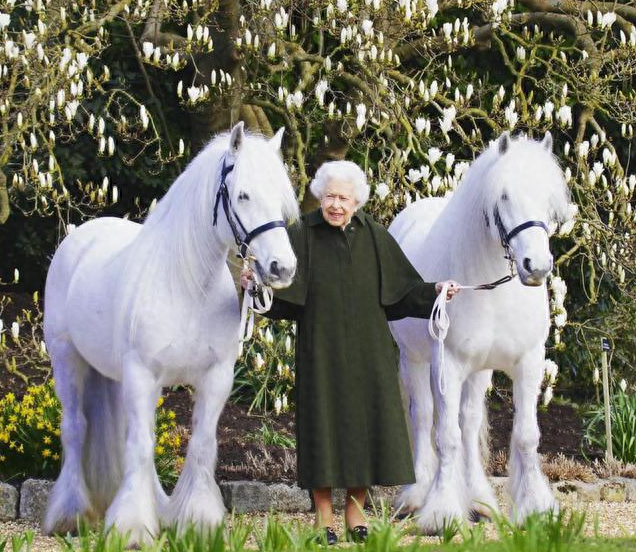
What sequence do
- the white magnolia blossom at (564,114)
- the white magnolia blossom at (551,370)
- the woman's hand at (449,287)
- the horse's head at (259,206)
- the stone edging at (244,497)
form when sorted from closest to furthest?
the horse's head at (259,206) < the woman's hand at (449,287) < the stone edging at (244,497) < the white magnolia blossom at (551,370) < the white magnolia blossom at (564,114)

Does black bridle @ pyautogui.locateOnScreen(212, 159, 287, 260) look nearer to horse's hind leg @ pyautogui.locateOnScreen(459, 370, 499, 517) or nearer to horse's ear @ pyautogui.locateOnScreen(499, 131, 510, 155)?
horse's ear @ pyautogui.locateOnScreen(499, 131, 510, 155)

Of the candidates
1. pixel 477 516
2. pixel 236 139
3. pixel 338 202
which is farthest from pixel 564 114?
pixel 236 139

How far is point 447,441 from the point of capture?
5.97 meters

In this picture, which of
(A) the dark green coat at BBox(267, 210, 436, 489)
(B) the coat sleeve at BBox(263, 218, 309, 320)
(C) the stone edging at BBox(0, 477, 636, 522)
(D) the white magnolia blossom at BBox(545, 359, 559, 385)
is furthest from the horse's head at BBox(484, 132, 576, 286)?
(D) the white magnolia blossom at BBox(545, 359, 559, 385)

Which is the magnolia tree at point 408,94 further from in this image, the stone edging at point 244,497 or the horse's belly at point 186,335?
the horse's belly at point 186,335

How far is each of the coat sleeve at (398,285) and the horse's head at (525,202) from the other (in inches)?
16.6

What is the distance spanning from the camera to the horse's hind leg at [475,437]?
6.39m

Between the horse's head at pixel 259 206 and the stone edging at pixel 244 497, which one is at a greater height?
the horse's head at pixel 259 206

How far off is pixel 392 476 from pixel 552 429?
4265 mm

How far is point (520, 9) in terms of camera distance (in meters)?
10.8

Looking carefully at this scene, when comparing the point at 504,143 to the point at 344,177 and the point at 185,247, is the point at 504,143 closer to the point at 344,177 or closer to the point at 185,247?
the point at 344,177

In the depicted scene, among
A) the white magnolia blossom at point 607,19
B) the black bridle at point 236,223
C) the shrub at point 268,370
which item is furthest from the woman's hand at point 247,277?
the white magnolia blossom at point 607,19

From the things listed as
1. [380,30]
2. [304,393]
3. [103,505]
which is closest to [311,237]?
[304,393]

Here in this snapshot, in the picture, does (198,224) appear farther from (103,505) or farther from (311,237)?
(103,505)
